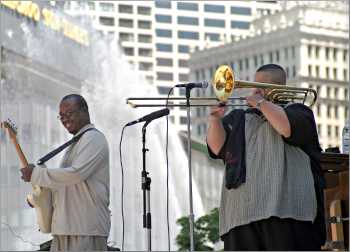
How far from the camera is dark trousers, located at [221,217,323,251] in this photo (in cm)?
565

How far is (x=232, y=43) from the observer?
62406mm

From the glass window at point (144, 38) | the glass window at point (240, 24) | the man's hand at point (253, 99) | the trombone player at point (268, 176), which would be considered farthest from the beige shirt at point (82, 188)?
the glass window at point (240, 24)

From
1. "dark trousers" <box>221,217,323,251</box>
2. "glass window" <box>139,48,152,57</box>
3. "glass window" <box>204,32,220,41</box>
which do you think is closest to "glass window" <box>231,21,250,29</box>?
"glass window" <box>204,32,220,41</box>

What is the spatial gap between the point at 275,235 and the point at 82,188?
1.17 meters

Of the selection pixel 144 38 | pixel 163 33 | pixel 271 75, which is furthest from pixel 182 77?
pixel 271 75

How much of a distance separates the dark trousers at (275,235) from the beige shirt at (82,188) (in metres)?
0.84

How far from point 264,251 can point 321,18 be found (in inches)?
2406

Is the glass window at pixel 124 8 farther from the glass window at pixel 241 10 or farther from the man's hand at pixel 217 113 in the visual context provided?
the man's hand at pixel 217 113

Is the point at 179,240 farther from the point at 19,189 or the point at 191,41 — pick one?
the point at 191,41

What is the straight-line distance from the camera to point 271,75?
6.06m

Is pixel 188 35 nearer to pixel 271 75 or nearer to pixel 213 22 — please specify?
pixel 213 22

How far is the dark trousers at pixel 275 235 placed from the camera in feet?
18.5

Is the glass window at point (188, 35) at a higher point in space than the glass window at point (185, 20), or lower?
higher

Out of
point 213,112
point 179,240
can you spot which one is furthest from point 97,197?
point 179,240
